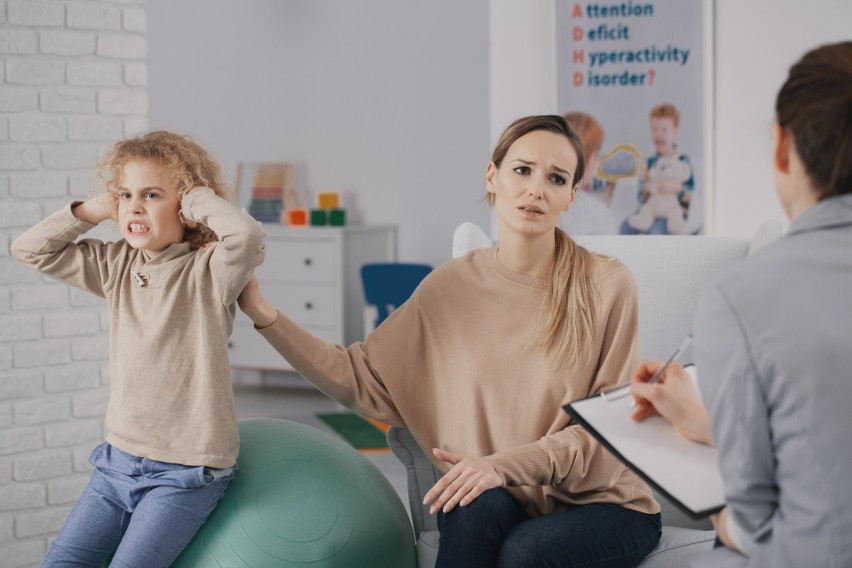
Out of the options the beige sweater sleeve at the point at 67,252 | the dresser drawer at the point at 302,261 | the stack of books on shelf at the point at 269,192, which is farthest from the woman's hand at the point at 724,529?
the stack of books on shelf at the point at 269,192

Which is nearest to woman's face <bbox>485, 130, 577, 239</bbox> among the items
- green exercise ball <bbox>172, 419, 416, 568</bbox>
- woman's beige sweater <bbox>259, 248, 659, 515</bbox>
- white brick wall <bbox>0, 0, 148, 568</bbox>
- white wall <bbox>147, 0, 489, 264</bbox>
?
woman's beige sweater <bbox>259, 248, 659, 515</bbox>

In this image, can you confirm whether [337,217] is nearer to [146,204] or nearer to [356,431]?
[356,431]

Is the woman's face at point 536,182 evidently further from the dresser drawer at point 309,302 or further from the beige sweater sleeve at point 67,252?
the dresser drawer at point 309,302

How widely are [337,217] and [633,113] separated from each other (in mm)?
1838

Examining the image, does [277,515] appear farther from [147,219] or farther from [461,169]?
[461,169]

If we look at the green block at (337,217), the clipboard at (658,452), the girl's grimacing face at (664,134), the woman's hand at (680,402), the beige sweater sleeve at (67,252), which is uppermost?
the girl's grimacing face at (664,134)

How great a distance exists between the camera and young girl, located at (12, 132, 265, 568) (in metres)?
1.86

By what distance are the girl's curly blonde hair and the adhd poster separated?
112 inches

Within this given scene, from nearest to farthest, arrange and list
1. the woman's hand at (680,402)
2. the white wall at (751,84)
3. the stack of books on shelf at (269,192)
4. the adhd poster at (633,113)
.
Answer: the woman's hand at (680,402) → the white wall at (751,84) → the adhd poster at (633,113) → the stack of books on shelf at (269,192)

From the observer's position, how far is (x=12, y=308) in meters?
2.70

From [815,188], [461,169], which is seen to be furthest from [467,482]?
[461,169]

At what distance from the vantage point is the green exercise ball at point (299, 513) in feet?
6.23

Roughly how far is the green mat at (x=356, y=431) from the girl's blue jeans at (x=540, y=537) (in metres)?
2.81

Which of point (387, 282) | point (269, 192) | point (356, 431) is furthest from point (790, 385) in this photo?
point (269, 192)
